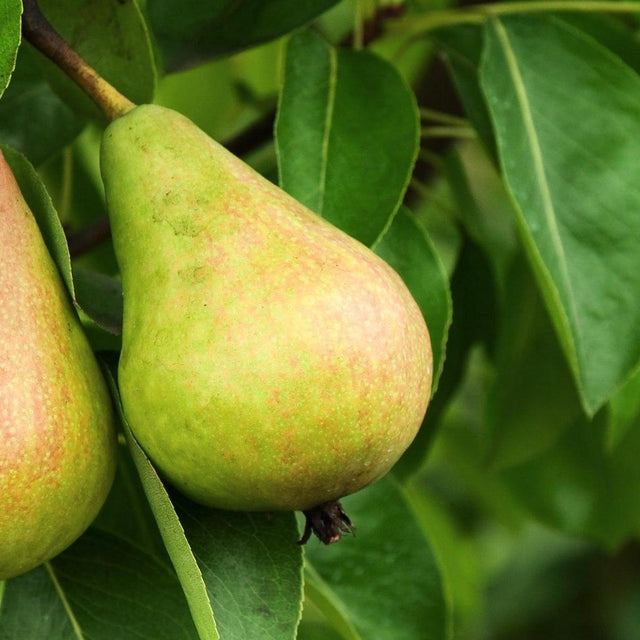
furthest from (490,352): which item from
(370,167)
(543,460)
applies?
(370,167)

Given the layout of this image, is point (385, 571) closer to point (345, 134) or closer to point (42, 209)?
point (345, 134)

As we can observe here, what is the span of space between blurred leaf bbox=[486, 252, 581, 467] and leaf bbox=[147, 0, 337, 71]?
576mm

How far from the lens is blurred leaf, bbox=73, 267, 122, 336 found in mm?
917

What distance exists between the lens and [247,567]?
901 millimetres

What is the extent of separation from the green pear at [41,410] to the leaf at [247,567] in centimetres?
6

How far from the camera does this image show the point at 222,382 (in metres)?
0.75

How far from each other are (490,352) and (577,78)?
0.44 metres

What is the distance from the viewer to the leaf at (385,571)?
121 cm

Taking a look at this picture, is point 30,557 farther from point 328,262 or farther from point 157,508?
point 328,262

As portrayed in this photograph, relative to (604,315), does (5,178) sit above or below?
above

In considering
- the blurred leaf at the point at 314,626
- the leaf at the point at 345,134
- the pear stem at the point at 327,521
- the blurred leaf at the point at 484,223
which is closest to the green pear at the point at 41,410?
the pear stem at the point at 327,521

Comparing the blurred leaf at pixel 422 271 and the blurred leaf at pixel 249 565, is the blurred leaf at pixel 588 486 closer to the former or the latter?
the blurred leaf at pixel 422 271

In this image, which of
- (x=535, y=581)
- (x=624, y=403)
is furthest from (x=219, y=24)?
(x=535, y=581)

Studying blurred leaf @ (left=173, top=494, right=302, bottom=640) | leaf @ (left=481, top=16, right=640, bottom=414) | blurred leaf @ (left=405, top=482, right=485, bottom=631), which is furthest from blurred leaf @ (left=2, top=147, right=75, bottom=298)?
blurred leaf @ (left=405, top=482, right=485, bottom=631)
